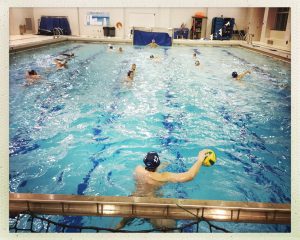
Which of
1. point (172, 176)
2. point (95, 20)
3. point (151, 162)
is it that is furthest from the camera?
point (95, 20)

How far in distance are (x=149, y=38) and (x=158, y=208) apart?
12547 millimetres

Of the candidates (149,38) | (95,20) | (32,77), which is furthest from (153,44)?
(32,77)

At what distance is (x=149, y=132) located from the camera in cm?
453

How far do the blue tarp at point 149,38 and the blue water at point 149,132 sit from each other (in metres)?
6.04

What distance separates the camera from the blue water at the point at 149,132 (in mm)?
3264

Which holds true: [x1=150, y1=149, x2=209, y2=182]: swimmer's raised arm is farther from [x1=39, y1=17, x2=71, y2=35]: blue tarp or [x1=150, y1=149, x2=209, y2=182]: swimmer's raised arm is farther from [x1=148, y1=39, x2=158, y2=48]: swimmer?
[x1=39, y1=17, x2=71, y2=35]: blue tarp

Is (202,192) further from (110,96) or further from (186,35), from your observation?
(186,35)

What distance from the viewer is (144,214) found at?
207cm

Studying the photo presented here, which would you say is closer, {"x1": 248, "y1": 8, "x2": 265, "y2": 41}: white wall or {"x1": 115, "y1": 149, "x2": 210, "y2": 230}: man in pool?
{"x1": 115, "y1": 149, "x2": 210, "y2": 230}: man in pool

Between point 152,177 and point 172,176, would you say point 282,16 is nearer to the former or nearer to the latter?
point 172,176

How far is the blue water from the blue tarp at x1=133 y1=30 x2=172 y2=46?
19.8ft

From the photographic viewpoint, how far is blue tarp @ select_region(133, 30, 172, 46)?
1352 centimetres

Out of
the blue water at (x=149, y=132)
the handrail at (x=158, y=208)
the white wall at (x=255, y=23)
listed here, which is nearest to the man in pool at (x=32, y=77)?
the blue water at (x=149, y=132)

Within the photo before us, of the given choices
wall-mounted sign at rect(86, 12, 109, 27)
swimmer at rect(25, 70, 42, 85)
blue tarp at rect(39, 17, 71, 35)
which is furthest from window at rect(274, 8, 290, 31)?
blue tarp at rect(39, 17, 71, 35)
